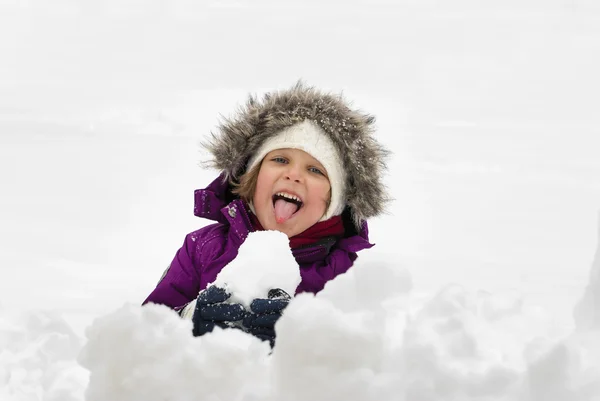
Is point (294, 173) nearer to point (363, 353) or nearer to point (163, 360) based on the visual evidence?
point (163, 360)

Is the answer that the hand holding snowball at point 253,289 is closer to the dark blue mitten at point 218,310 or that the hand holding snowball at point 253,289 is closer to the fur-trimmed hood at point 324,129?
the dark blue mitten at point 218,310

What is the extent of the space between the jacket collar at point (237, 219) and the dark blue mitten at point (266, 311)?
626mm

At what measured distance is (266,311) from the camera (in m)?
2.40

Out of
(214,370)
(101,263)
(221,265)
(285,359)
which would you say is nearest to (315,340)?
(285,359)

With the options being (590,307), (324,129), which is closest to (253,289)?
(324,129)

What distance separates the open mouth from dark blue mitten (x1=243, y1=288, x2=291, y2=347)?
0.55 meters

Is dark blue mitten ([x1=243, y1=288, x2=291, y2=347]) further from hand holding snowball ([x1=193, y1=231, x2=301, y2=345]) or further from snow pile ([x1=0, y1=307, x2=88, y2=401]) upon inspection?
snow pile ([x1=0, y1=307, x2=88, y2=401])

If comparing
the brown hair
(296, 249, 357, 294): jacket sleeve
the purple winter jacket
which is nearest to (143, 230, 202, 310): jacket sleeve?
the purple winter jacket

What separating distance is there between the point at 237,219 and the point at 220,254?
142 mm

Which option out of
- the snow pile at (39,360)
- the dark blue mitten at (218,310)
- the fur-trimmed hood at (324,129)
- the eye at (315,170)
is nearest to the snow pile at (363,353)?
the dark blue mitten at (218,310)

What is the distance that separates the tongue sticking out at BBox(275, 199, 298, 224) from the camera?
2.93m

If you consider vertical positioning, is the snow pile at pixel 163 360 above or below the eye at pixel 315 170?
below

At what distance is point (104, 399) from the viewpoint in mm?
1862

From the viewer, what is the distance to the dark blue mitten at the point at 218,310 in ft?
7.75
